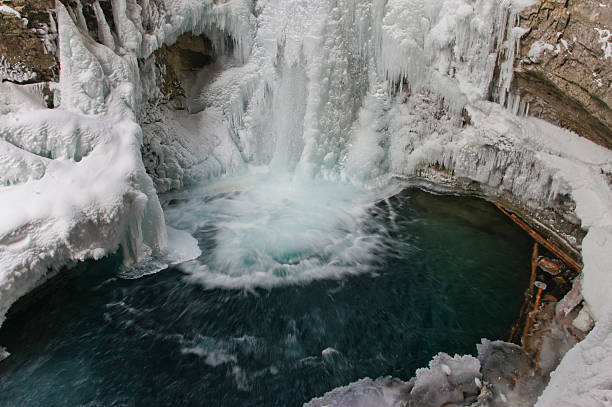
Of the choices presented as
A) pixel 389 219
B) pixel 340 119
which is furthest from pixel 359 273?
pixel 340 119

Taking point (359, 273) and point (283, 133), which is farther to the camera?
point (283, 133)

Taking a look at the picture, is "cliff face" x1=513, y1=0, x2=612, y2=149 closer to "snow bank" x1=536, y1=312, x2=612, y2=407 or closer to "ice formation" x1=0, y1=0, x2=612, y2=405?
"ice formation" x1=0, y1=0, x2=612, y2=405

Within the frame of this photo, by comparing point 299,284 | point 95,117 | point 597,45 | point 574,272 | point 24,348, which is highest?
point 597,45

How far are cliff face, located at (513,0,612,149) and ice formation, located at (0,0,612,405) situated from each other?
0.20 m

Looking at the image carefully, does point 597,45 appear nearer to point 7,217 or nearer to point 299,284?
point 299,284

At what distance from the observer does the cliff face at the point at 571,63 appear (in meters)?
4.13

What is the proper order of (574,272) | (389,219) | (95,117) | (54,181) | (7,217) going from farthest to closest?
(389,219)
(574,272)
(95,117)
(54,181)
(7,217)

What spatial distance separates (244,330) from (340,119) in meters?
4.12

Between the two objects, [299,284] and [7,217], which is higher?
[7,217]

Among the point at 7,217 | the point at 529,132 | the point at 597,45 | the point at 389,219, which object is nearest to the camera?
the point at 7,217

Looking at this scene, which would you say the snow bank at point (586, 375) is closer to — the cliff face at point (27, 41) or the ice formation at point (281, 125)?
the ice formation at point (281, 125)

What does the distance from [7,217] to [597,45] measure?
597 cm

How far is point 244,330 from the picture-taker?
4.04 meters

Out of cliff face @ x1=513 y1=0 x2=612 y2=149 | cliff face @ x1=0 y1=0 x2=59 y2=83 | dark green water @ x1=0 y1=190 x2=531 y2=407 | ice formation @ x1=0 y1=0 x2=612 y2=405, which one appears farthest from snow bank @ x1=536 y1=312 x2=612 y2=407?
cliff face @ x1=0 y1=0 x2=59 y2=83
